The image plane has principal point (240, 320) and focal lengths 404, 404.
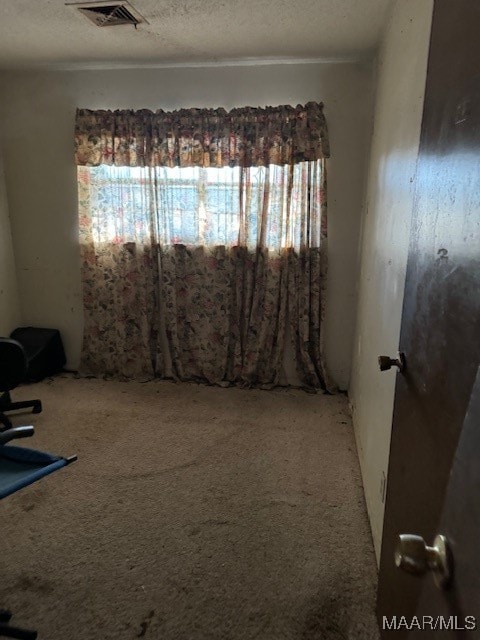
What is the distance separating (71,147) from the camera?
3.09 m

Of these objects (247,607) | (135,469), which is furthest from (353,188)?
(247,607)

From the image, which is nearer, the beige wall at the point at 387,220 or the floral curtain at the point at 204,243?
the beige wall at the point at 387,220

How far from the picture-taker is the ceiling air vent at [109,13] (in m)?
1.99

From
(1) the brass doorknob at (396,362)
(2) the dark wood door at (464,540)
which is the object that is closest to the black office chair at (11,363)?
(1) the brass doorknob at (396,362)

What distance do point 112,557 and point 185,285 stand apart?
6.40ft

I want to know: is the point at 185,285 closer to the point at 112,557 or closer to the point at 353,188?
the point at 353,188

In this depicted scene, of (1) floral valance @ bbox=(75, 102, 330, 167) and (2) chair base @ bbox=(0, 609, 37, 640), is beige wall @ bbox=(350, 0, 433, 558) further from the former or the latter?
(2) chair base @ bbox=(0, 609, 37, 640)

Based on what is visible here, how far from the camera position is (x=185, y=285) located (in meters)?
3.14

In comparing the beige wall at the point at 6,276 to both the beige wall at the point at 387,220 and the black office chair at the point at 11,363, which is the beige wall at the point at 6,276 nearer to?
the black office chair at the point at 11,363

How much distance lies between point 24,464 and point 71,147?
8.49 feet

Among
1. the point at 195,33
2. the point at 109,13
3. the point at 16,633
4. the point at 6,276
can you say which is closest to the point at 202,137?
the point at 195,33

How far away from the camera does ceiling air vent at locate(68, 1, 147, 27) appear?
1987 mm

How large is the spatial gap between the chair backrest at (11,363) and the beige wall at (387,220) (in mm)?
1974
